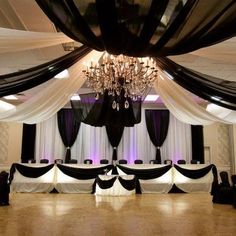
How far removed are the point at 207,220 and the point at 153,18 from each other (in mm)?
4920

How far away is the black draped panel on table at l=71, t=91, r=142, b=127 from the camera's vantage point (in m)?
5.92

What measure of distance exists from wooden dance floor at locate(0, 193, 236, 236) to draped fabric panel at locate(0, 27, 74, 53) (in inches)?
113

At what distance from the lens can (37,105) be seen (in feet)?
17.0

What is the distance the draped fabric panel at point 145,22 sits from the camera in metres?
1.70

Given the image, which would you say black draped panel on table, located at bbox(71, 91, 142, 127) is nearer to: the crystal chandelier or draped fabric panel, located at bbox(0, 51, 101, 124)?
the crystal chandelier

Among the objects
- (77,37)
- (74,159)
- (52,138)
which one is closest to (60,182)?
(74,159)

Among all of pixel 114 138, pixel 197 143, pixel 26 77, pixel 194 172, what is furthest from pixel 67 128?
pixel 26 77

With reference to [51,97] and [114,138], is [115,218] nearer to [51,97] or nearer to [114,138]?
[51,97]

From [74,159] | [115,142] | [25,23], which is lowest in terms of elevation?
[74,159]

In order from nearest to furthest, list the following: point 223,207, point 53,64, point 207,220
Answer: point 53,64, point 207,220, point 223,207

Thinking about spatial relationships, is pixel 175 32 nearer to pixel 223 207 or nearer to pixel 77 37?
pixel 77 37

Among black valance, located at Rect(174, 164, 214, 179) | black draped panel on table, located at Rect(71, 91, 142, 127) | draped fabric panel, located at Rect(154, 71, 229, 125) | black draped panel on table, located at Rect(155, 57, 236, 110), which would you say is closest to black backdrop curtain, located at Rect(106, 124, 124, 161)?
black valance, located at Rect(174, 164, 214, 179)

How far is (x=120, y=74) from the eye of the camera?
5.02 metres

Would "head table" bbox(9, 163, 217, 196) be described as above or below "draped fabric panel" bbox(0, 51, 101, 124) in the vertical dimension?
below
